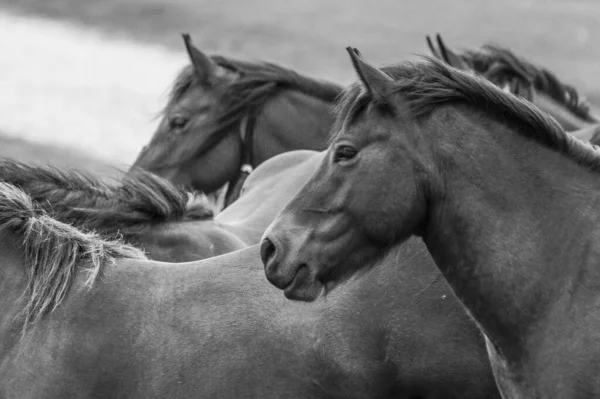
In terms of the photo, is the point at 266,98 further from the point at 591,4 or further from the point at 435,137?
the point at 591,4

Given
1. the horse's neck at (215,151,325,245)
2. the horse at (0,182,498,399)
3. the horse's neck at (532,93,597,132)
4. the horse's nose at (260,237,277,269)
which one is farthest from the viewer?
the horse's neck at (532,93,597,132)

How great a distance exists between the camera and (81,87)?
19109 millimetres

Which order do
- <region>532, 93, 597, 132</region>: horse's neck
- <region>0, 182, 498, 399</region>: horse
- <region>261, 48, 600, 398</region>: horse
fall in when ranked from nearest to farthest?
<region>261, 48, 600, 398</region>: horse < <region>0, 182, 498, 399</region>: horse < <region>532, 93, 597, 132</region>: horse's neck

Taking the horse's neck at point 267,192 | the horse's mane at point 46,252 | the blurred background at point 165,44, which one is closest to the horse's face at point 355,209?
the horse's mane at point 46,252

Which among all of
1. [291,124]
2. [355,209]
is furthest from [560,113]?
[355,209]

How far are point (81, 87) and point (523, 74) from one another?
12.0 metres

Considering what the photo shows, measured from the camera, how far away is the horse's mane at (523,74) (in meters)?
8.07

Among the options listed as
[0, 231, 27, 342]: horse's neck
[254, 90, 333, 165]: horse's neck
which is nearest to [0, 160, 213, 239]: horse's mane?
[0, 231, 27, 342]: horse's neck

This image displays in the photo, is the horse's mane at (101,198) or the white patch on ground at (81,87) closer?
the horse's mane at (101,198)

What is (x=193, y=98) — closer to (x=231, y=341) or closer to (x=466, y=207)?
(x=231, y=341)

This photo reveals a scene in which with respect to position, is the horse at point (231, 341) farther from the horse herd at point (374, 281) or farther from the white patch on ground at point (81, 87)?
the white patch on ground at point (81, 87)

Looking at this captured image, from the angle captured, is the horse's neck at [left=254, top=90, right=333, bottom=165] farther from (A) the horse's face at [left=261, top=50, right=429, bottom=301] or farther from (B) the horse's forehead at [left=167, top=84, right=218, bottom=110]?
(A) the horse's face at [left=261, top=50, right=429, bottom=301]

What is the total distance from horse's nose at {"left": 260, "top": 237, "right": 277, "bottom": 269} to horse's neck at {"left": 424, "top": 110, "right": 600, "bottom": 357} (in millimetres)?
535

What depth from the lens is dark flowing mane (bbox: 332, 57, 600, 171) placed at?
4062mm
